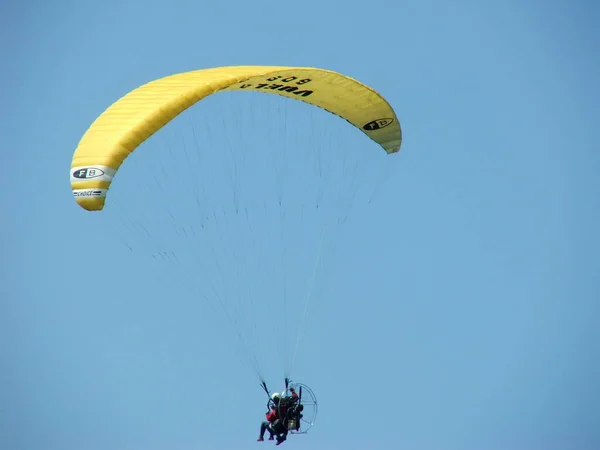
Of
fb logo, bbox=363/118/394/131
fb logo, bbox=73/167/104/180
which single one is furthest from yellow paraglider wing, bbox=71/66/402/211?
fb logo, bbox=363/118/394/131

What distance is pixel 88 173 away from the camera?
34.8 meters

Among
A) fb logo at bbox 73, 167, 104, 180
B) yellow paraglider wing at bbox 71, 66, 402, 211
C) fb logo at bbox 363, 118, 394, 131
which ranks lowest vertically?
fb logo at bbox 73, 167, 104, 180

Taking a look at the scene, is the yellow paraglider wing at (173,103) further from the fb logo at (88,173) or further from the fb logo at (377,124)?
the fb logo at (377,124)

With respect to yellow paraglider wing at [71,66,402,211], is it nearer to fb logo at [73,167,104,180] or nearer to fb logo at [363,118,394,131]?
fb logo at [73,167,104,180]

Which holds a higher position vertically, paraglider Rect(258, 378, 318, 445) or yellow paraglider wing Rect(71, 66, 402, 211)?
yellow paraglider wing Rect(71, 66, 402, 211)

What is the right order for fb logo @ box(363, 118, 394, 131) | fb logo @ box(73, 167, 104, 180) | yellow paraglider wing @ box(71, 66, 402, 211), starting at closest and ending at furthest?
1. fb logo @ box(73, 167, 104, 180)
2. yellow paraglider wing @ box(71, 66, 402, 211)
3. fb logo @ box(363, 118, 394, 131)

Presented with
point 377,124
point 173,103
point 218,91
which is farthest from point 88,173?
point 377,124

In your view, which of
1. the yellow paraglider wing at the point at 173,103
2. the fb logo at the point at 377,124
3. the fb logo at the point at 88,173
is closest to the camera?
the fb logo at the point at 88,173

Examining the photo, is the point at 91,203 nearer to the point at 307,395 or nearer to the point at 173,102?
the point at 173,102

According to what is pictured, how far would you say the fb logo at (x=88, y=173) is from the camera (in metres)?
34.7

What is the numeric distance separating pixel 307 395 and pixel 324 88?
306 inches

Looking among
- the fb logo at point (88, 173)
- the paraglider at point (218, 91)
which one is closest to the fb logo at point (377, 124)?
the paraglider at point (218, 91)

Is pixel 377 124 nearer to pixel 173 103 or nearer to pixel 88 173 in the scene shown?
pixel 173 103

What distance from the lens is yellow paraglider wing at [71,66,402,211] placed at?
114 feet
